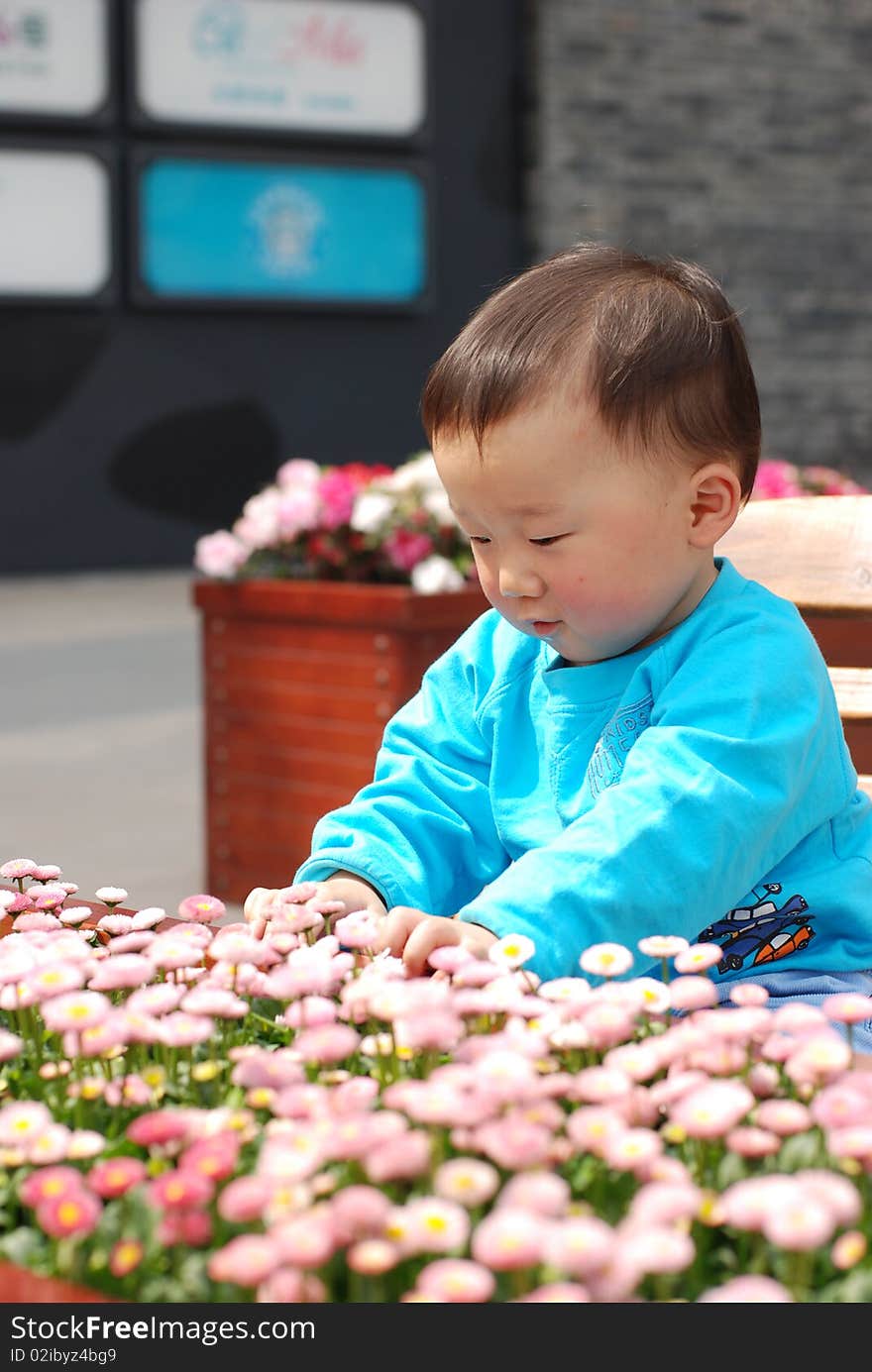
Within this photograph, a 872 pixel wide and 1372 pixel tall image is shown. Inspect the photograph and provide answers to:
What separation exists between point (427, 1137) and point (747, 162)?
1416 cm

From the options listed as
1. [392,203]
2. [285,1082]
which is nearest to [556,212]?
[392,203]

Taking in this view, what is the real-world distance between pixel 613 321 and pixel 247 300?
11354 millimetres

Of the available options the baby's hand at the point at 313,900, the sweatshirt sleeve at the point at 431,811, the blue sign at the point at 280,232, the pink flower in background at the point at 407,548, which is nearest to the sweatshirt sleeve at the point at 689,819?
the baby's hand at the point at 313,900

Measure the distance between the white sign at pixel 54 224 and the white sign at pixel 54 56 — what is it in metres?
0.32

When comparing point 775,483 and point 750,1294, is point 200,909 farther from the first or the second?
point 775,483

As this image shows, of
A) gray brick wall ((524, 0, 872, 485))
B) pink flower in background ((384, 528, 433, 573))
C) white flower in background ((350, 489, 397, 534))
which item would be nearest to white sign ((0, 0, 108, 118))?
gray brick wall ((524, 0, 872, 485))

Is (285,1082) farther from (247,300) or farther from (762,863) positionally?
(247,300)

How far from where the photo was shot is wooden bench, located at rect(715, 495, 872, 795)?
2.33 meters

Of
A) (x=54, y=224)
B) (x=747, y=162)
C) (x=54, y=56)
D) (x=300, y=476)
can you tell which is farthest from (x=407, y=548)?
(x=747, y=162)

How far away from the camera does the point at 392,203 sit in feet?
42.5

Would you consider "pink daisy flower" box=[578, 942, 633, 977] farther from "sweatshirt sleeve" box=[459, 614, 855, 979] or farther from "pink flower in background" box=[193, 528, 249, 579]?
"pink flower in background" box=[193, 528, 249, 579]

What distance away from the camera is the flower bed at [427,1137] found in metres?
0.74

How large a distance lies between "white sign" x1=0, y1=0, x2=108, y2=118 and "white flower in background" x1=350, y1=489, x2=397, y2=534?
8238mm

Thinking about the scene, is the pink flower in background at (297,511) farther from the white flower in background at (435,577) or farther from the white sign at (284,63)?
the white sign at (284,63)
